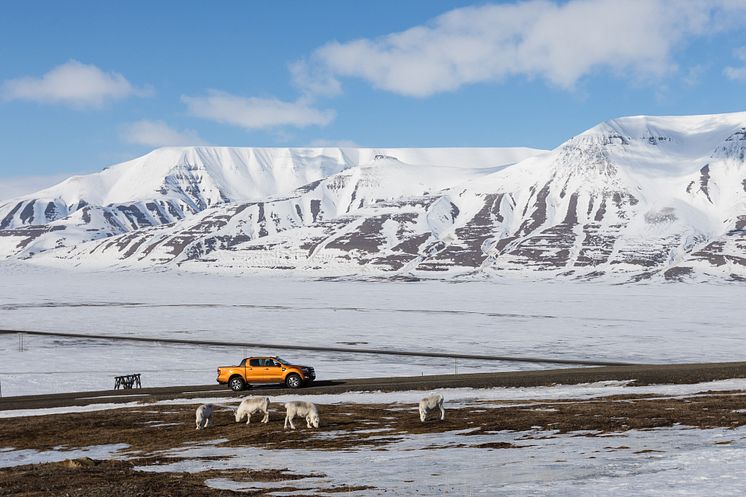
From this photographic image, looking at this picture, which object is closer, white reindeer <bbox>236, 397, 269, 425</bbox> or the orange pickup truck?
white reindeer <bbox>236, 397, 269, 425</bbox>

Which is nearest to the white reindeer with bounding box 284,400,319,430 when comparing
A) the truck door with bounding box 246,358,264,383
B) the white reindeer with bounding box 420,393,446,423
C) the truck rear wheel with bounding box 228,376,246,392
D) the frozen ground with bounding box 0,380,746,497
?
the frozen ground with bounding box 0,380,746,497

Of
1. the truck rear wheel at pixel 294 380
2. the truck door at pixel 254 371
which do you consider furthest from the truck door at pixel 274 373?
the truck rear wheel at pixel 294 380

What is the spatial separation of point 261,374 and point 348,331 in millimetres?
59751

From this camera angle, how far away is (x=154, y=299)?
182m

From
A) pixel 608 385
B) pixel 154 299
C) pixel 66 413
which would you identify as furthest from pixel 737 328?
pixel 154 299

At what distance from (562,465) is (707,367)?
3716 cm

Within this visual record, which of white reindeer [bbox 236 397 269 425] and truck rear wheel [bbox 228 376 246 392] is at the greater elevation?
white reindeer [bbox 236 397 269 425]

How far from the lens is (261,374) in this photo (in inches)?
1816

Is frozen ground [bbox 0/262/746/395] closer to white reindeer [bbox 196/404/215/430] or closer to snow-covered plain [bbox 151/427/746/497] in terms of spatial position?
white reindeer [bbox 196/404/215/430]

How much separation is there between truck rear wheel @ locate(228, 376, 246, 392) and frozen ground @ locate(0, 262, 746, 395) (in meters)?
13.2

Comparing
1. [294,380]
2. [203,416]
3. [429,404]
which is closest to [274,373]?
[294,380]

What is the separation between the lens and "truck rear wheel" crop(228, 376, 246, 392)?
45.9 metres

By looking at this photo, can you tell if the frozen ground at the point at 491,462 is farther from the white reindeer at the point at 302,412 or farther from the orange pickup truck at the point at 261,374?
the orange pickup truck at the point at 261,374

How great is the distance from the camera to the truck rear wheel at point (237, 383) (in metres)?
45.9
